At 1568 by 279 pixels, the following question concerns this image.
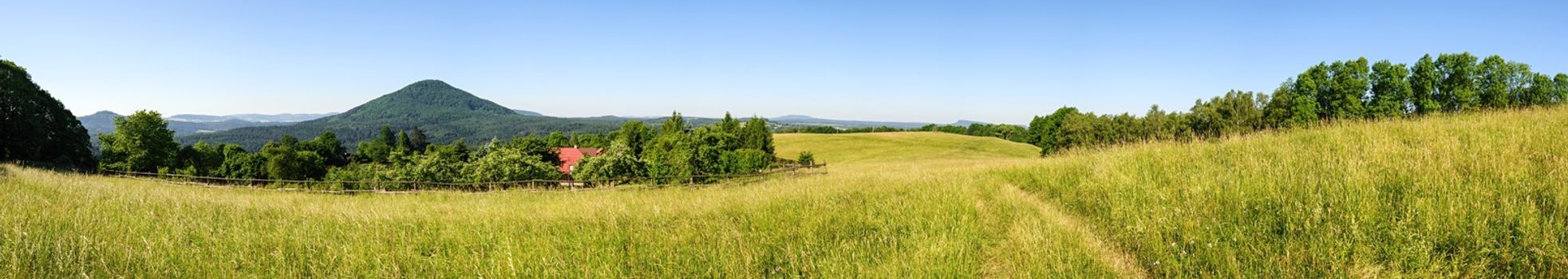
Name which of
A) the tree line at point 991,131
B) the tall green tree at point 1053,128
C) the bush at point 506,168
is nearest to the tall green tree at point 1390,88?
the tall green tree at point 1053,128

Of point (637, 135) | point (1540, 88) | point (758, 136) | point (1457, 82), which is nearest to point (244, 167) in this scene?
point (637, 135)

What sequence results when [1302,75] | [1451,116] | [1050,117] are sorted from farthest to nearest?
[1050,117] < [1302,75] < [1451,116]

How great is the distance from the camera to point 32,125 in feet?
110

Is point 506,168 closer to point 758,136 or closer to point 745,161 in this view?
point 745,161

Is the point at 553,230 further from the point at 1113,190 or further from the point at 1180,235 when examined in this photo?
the point at 1113,190

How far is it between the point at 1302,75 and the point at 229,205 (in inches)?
2119

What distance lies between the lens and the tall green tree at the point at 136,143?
38406 mm

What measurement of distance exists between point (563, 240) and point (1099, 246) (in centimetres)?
533

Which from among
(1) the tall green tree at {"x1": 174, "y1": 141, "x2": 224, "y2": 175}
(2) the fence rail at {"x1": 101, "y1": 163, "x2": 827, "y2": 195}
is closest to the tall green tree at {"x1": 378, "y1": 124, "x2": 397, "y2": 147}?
(1) the tall green tree at {"x1": 174, "y1": 141, "x2": 224, "y2": 175}

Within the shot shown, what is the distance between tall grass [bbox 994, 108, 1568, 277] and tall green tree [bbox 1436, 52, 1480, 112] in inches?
1438

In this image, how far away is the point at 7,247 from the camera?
4.44 meters

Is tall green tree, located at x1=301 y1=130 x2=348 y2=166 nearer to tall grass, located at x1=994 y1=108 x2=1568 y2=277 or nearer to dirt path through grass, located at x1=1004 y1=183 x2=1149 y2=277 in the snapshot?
dirt path through grass, located at x1=1004 y1=183 x2=1149 y2=277

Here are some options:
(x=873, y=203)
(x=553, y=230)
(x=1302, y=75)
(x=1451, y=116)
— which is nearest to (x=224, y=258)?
(x=553, y=230)

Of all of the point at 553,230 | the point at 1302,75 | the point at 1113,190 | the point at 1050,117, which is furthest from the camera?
the point at 1050,117
